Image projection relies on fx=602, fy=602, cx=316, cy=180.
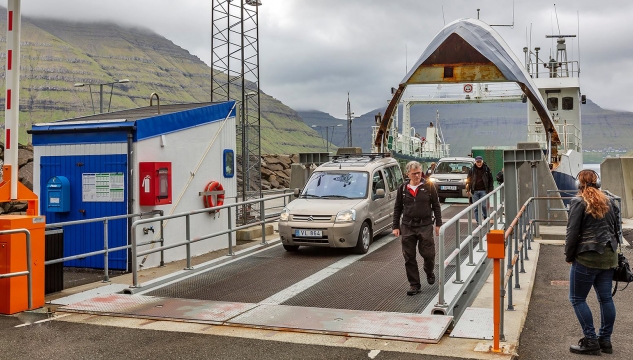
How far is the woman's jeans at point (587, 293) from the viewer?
607 cm

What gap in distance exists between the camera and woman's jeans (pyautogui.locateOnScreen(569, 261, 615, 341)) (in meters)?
6.07

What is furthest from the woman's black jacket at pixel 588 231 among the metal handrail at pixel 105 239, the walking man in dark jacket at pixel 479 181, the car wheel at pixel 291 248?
the walking man in dark jacket at pixel 479 181

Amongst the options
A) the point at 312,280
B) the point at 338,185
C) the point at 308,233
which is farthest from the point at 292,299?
the point at 338,185

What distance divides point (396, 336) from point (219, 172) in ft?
27.8

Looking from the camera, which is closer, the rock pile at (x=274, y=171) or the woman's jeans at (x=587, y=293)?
the woman's jeans at (x=587, y=293)

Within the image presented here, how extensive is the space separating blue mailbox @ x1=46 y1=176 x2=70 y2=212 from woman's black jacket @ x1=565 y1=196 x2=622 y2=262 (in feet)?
29.7

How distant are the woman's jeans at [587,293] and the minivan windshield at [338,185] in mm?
6554

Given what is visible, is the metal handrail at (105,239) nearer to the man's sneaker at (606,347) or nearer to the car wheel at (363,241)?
the car wheel at (363,241)

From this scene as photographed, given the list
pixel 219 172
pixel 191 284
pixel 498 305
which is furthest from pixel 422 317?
pixel 219 172

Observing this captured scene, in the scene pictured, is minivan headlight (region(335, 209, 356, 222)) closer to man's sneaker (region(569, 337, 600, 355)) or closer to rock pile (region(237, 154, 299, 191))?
man's sneaker (region(569, 337, 600, 355))

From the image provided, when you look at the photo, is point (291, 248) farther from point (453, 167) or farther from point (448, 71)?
point (453, 167)

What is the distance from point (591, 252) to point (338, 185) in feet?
23.7

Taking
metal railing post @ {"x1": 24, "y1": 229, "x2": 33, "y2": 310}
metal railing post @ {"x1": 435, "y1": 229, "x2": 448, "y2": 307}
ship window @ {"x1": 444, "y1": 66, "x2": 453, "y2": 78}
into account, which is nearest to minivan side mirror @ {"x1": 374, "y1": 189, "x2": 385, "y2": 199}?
ship window @ {"x1": 444, "y1": 66, "x2": 453, "y2": 78}

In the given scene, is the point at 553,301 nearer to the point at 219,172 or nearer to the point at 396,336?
the point at 396,336
